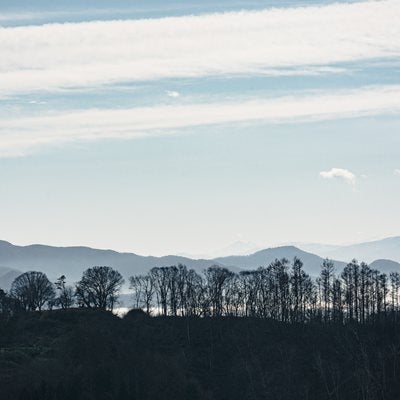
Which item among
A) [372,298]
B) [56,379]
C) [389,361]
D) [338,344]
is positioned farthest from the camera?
[372,298]

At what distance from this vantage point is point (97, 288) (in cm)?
18125

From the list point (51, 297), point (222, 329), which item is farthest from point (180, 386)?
point (51, 297)

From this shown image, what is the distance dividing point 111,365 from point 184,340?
1999 inches

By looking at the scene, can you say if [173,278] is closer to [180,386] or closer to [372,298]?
[372,298]

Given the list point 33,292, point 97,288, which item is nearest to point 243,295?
point 97,288

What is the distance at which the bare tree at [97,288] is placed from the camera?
179m

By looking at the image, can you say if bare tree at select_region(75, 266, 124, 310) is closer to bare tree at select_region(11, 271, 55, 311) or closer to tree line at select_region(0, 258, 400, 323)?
tree line at select_region(0, 258, 400, 323)

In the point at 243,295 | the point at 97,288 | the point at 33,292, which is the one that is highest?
the point at 97,288

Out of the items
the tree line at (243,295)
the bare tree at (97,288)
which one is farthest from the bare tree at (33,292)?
the bare tree at (97,288)

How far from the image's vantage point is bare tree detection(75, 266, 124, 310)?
179 m

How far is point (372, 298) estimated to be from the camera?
186 m

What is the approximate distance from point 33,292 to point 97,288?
18107 mm

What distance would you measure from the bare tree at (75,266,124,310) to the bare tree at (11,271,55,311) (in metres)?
10.7

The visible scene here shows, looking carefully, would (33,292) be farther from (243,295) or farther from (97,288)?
(243,295)
